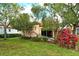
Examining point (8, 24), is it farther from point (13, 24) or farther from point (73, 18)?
point (73, 18)

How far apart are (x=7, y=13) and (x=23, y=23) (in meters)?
0.30

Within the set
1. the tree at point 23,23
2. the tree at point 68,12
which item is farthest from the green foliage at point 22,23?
the tree at point 68,12

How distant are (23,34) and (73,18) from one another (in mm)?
846

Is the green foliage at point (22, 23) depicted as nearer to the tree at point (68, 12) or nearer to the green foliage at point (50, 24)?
the green foliage at point (50, 24)

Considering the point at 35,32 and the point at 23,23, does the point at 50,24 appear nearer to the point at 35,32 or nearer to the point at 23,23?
the point at 35,32

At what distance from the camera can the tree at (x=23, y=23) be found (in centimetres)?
538

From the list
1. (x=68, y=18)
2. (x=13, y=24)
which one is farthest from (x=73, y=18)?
(x=13, y=24)

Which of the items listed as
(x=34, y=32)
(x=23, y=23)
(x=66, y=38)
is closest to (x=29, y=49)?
(x=34, y=32)

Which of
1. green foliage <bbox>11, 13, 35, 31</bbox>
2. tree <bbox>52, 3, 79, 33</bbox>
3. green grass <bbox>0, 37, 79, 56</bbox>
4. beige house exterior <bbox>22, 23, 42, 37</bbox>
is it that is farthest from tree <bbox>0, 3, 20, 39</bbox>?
tree <bbox>52, 3, 79, 33</bbox>

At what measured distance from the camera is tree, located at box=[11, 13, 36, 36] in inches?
212

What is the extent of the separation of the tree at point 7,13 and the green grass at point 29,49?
0.68 ft

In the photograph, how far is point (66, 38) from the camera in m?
5.49

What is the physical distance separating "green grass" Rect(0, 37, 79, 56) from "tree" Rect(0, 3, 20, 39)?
206 mm

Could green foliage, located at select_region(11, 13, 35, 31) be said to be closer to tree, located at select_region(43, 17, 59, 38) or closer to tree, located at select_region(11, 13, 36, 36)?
tree, located at select_region(11, 13, 36, 36)
